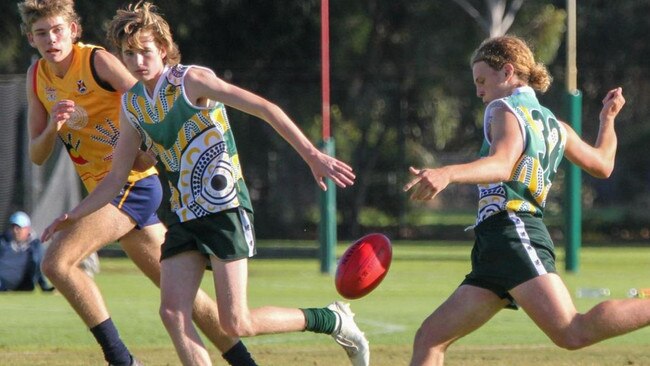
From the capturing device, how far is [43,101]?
755cm

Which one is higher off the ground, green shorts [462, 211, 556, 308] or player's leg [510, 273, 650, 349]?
green shorts [462, 211, 556, 308]

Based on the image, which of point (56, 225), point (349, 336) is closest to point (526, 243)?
point (349, 336)

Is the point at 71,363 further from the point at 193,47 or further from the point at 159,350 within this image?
the point at 193,47

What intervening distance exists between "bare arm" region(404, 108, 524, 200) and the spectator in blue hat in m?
9.22

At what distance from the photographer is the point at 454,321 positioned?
6.19 metres

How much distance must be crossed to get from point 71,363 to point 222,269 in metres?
2.71

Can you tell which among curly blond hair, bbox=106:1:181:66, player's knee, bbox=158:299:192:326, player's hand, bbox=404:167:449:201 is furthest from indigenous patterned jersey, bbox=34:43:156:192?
player's hand, bbox=404:167:449:201

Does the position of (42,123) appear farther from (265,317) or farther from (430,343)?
(430,343)

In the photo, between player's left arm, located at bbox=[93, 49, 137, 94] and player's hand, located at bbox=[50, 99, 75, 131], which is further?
player's left arm, located at bbox=[93, 49, 137, 94]

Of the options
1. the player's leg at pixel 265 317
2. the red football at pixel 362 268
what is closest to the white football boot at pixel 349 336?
the player's leg at pixel 265 317

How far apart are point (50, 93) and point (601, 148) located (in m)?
2.95

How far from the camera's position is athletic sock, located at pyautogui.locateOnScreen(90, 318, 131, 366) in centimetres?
732

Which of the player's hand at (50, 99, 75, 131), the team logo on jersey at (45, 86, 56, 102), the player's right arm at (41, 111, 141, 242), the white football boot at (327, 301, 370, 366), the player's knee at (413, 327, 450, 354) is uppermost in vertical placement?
the team logo on jersey at (45, 86, 56, 102)

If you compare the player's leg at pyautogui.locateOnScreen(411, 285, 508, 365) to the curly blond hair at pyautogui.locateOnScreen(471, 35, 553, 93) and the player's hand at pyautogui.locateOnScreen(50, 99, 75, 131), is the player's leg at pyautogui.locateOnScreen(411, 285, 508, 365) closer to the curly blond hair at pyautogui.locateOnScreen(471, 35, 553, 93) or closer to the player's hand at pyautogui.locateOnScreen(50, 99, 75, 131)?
the curly blond hair at pyautogui.locateOnScreen(471, 35, 553, 93)
